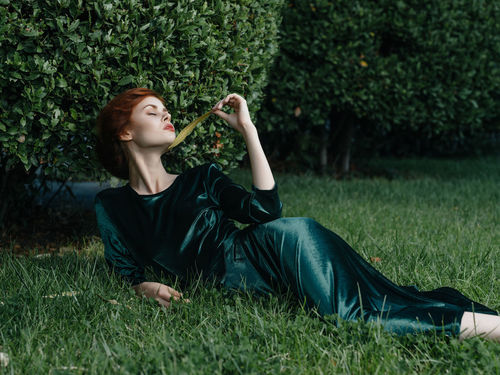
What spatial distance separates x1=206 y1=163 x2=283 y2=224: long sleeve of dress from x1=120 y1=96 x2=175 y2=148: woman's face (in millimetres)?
295

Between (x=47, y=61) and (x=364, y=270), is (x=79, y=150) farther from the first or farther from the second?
(x=364, y=270)

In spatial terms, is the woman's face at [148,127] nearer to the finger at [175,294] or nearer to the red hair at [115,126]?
the red hair at [115,126]

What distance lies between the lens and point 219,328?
7.05ft

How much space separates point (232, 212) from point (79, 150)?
125cm

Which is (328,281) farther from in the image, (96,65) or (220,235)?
(96,65)

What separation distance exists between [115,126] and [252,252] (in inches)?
38.1

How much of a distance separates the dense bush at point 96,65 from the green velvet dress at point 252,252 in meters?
0.65

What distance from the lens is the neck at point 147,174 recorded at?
272cm

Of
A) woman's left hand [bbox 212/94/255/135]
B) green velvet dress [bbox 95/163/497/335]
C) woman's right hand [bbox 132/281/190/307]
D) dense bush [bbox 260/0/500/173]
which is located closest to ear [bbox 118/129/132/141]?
green velvet dress [bbox 95/163/497/335]

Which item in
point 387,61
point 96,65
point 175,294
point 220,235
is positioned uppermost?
point 387,61

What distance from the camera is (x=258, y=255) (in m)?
2.56

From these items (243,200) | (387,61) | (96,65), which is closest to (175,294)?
(243,200)

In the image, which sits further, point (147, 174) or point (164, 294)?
point (147, 174)

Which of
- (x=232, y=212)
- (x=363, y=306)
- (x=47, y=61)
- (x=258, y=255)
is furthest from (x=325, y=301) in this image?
(x=47, y=61)
